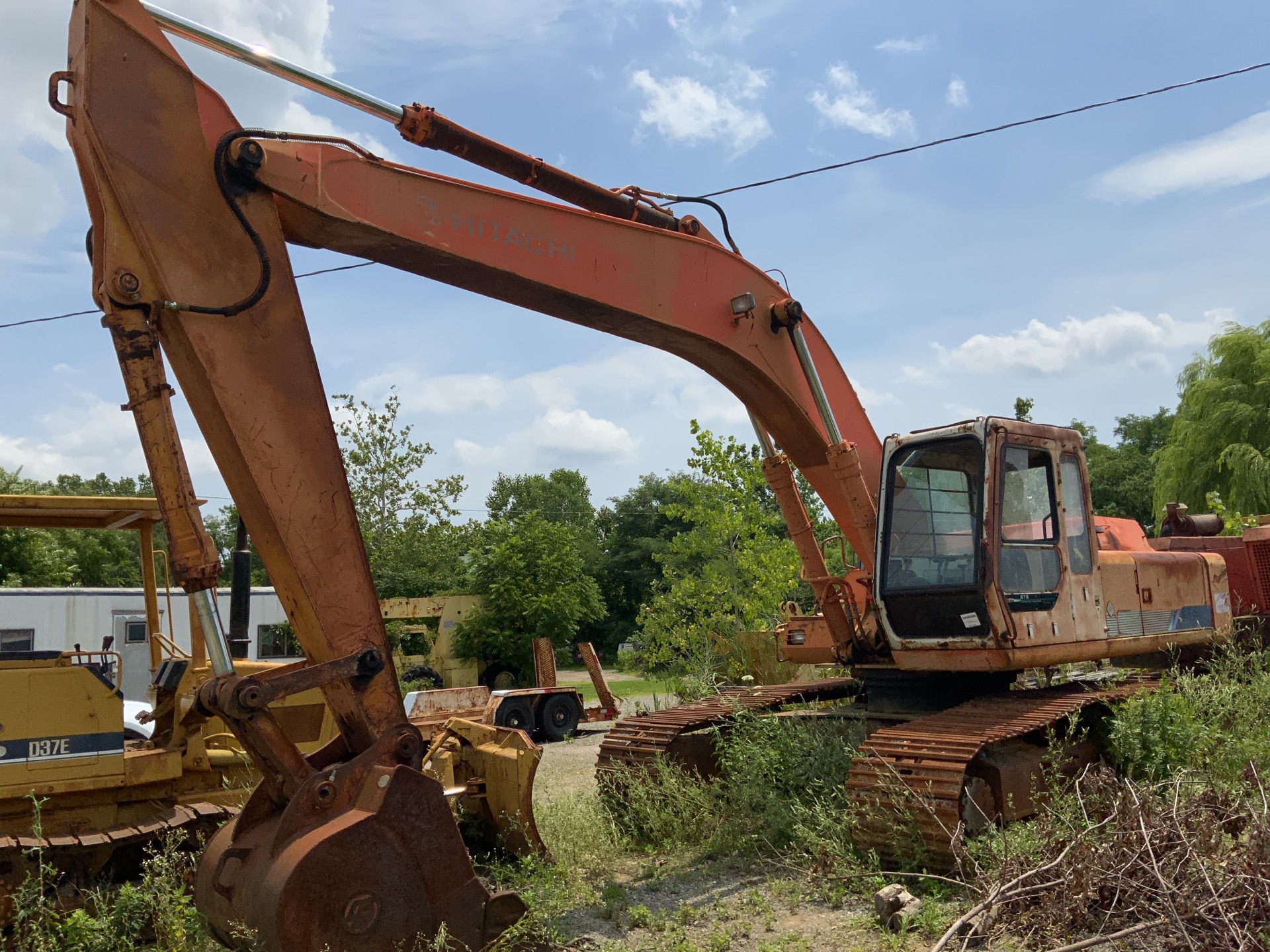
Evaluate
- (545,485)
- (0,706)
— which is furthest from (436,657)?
(545,485)

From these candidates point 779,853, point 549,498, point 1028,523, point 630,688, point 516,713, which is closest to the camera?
point 779,853

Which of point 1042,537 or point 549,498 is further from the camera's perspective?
point 549,498

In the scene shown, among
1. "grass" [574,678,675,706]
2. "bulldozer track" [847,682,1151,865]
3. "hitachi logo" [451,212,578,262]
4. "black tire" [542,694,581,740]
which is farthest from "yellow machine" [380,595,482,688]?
"hitachi logo" [451,212,578,262]

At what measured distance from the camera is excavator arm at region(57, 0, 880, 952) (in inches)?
170

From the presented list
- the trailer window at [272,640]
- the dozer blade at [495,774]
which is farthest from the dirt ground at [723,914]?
the trailer window at [272,640]

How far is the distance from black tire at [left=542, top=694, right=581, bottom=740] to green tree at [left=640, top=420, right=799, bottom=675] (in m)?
2.96

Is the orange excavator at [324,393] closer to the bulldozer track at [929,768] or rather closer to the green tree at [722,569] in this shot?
the bulldozer track at [929,768]

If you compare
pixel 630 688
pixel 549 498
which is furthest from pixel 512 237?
pixel 549 498

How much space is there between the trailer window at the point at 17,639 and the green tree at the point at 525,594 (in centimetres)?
753

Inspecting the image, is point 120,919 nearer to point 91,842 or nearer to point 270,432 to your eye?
point 91,842

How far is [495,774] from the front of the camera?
264 inches

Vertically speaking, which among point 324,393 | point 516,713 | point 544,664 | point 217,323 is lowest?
point 516,713

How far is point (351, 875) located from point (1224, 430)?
90.5ft

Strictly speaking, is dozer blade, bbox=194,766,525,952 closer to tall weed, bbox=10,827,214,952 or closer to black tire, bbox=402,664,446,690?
tall weed, bbox=10,827,214,952
